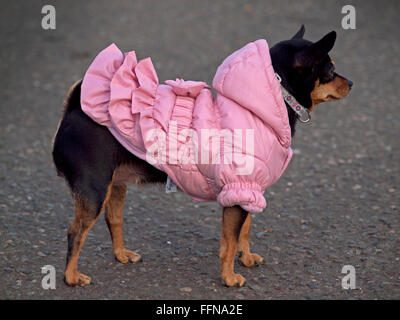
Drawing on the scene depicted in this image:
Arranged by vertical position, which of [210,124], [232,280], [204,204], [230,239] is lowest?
[232,280]

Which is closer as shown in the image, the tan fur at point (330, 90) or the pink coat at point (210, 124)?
the pink coat at point (210, 124)

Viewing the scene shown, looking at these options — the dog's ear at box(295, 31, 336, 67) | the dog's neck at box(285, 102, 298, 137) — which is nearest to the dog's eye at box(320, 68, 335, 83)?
the dog's ear at box(295, 31, 336, 67)

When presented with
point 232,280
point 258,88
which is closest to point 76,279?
point 232,280

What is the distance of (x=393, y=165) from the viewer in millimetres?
6426

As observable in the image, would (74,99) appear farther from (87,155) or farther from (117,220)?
(117,220)

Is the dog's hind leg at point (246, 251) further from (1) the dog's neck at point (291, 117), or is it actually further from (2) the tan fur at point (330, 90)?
(2) the tan fur at point (330, 90)

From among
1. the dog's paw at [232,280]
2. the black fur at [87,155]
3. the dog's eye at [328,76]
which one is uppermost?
the dog's eye at [328,76]

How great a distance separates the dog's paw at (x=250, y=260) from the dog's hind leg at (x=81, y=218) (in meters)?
1.30

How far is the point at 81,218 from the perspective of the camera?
4.02 m

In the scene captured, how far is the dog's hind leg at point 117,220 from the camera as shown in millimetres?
4520

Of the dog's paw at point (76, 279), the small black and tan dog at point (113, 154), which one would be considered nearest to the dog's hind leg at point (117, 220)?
the small black and tan dog at point (113, 154)

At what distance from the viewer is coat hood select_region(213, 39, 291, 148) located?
3.90 meters

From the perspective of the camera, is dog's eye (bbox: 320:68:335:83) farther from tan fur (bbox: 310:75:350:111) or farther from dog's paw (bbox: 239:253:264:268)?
dog's paw (bbox: 239:253:264:268)

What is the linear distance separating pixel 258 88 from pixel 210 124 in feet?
1.39
